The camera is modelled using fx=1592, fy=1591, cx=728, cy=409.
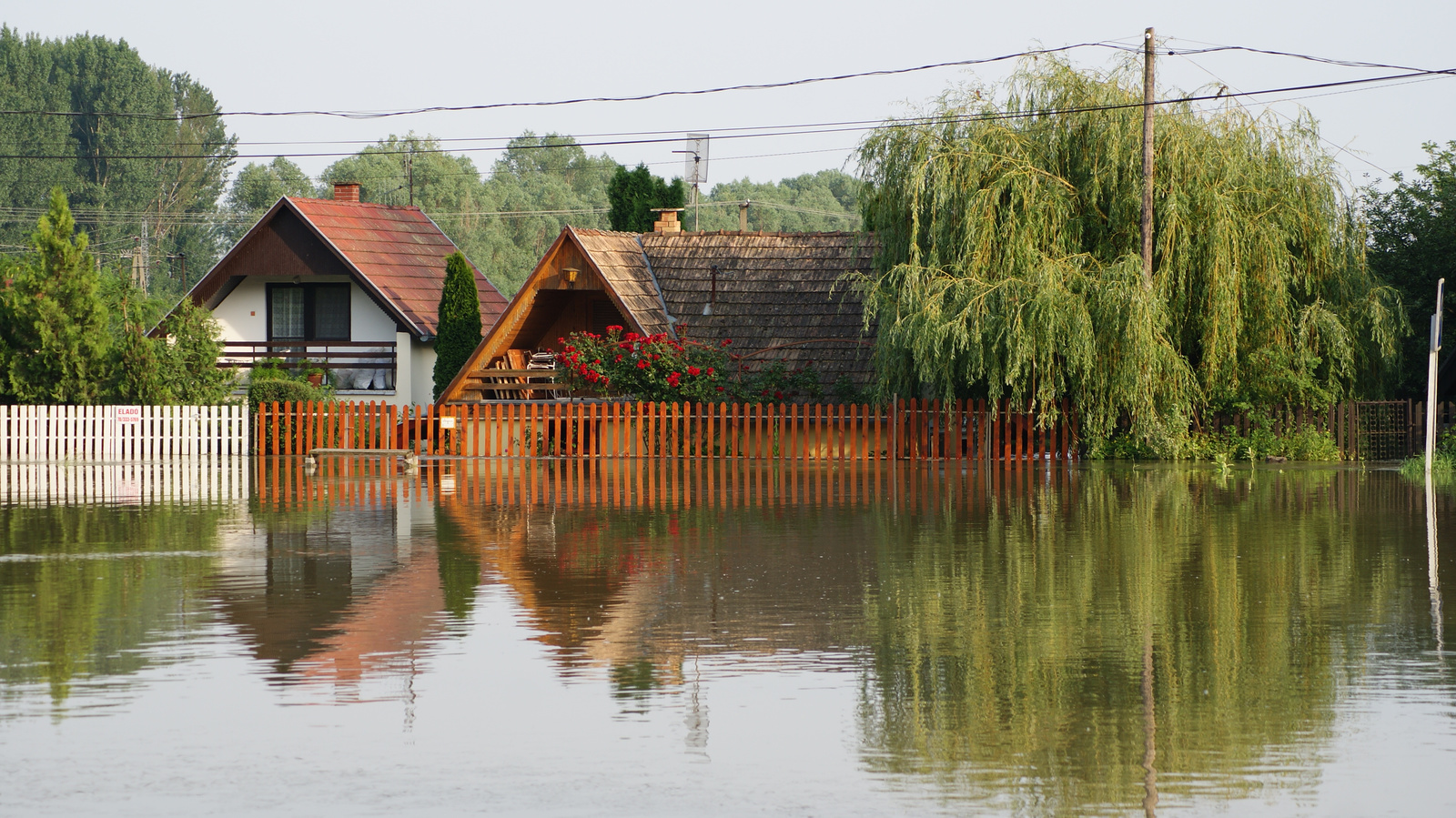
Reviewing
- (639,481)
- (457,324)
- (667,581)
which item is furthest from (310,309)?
(667,581)

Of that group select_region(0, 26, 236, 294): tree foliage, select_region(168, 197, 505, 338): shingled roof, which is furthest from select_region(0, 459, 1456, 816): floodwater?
select_region(0, 26, 236, 294): tree foliage

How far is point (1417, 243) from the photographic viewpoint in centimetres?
3372

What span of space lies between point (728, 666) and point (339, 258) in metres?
33.8

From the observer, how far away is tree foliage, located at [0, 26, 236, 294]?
3452 inches

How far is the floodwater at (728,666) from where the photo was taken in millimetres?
6715

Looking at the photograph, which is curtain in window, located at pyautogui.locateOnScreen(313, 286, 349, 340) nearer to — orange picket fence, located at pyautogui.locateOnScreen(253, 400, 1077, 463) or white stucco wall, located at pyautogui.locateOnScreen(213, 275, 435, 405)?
white stucco wall, located at pyautogui.locateOnScreen(213, 275, 435, 405)

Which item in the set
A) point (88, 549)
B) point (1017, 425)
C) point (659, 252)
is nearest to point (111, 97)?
point (659, 252)

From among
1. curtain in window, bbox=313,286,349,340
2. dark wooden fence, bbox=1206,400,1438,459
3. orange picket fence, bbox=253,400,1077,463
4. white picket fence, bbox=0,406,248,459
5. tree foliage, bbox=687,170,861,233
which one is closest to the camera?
dark wooden fence, bbox=1206,400,1438,459

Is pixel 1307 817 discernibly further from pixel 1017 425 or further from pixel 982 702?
pixel 1017 425

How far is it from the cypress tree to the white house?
9.65 feet

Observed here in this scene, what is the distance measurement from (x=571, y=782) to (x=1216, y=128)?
1009 inches

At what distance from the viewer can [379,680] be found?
347 inches

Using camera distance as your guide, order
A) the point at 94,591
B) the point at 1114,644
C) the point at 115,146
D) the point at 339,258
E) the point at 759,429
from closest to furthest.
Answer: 1. the point at 1114,644
2. the point at 94,591
3. the point at 759,429
4. the point at 339,258
5. the point at 115,146

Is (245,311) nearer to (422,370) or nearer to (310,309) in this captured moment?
(310,309)
